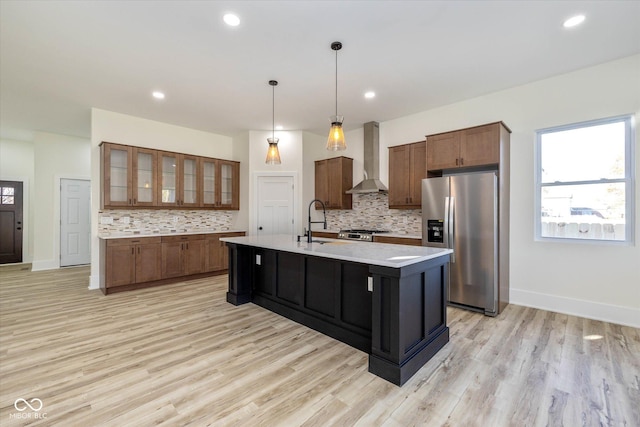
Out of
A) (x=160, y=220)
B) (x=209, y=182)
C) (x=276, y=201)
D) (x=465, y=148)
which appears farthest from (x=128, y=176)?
(x=465, y=148)

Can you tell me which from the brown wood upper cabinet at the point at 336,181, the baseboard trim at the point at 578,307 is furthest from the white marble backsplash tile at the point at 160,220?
the baseboard trim at the point at 578,307

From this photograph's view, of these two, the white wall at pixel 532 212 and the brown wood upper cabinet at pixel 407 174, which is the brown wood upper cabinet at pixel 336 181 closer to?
the brown wood upper cabinet at pixel 407 174

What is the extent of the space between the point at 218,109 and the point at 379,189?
3.05 meters

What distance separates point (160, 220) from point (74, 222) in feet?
9.17

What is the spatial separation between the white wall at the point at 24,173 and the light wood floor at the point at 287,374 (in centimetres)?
491

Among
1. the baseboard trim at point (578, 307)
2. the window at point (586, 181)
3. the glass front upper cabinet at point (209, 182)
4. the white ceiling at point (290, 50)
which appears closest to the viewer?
the white ceiling at point (290, 50)

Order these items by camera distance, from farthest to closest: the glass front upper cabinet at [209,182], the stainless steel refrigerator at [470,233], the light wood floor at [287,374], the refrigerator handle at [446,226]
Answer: the glass front upper cabinet at [209,182] < the refrigerator handle at [446,226] < the stainless steel refrigerator at [470,233] < the light wood floor at [287,374]

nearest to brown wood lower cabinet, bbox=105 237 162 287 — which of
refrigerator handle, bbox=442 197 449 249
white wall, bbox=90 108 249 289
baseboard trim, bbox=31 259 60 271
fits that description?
white wall, bbox=90 108 249 289

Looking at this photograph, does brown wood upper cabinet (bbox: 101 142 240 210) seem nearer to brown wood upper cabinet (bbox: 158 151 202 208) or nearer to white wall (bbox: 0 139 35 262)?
brown wood upper cabinet (bbox: 158 151 202 208)

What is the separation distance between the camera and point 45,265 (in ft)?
20.1

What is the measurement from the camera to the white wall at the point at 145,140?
15.4ft

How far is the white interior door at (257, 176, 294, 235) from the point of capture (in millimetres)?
5926

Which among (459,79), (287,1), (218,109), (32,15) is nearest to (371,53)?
(287,1)

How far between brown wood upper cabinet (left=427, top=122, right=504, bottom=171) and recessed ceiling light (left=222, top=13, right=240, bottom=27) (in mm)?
2954
